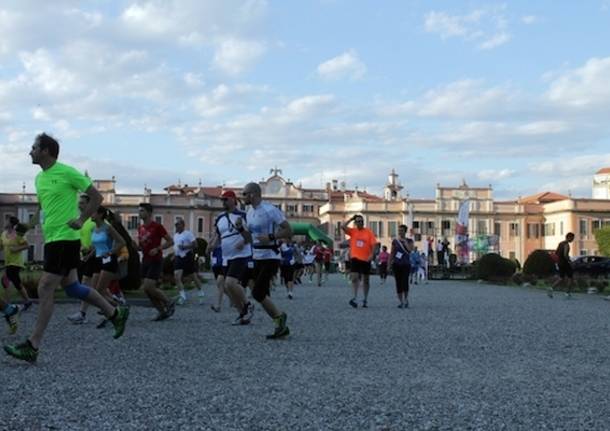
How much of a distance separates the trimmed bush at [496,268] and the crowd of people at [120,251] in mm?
19329

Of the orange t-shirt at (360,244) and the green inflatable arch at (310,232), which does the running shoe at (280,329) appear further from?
the green inflatable arch at (310,232)

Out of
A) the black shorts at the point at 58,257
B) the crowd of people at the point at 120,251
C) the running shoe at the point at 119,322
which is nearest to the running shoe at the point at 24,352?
the crowd of people at the point at 120,251

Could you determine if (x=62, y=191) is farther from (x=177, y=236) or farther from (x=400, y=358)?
(x=177, y=236)

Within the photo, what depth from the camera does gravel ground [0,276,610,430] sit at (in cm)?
498

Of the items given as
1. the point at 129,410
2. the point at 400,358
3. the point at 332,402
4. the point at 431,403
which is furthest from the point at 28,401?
the point at 400,358

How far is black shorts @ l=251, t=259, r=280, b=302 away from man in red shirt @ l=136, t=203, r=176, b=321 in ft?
8.21

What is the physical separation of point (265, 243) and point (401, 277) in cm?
742

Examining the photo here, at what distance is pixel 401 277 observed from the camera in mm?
17016

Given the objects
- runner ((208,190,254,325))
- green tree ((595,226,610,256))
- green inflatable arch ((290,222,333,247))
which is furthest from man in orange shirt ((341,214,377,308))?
green tree ((595,226,610,256))

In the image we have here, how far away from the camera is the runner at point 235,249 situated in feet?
34.7

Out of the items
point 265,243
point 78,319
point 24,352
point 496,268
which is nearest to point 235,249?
point 265,243

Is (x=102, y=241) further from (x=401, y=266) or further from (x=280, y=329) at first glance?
(x=401, y=266)

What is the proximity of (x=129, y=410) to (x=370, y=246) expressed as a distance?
37.6ft

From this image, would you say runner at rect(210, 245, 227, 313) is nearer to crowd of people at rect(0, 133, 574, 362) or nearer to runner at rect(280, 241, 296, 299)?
crowd of people at rect(0, 133, 574, 362)
